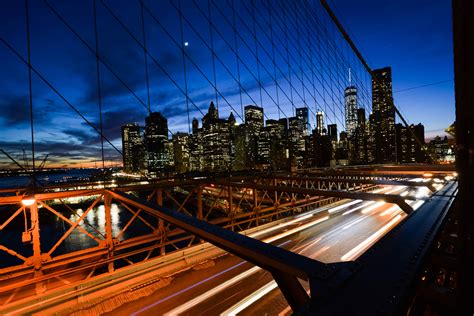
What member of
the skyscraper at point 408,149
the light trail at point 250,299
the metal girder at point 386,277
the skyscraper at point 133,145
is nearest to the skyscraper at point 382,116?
the skyscraper at point 408,149

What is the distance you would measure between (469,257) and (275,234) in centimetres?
874

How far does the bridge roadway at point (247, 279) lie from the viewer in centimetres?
577

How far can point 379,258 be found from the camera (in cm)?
211

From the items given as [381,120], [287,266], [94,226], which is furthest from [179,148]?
[381,120]

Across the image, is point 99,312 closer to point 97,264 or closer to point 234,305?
point 97,264

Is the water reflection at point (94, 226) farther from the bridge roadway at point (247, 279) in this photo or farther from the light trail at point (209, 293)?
the light trail at point (209, 293)

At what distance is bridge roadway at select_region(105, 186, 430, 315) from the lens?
577 centimetres

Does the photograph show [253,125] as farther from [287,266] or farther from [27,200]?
[287,266]

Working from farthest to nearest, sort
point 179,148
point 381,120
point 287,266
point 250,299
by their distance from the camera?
point 381,120, point 179,148, point 250,299, point 287,266

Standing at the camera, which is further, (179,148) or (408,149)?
(408,149)

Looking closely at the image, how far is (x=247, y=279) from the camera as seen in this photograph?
280 inches

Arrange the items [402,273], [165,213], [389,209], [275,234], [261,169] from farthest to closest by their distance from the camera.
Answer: [389,209]
[261,169]
[275,234]
[165,213]
[402,273]

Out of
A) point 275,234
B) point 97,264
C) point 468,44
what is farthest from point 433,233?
point 275,234

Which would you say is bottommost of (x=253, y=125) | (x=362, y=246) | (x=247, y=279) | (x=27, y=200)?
(x=362, y=246)
